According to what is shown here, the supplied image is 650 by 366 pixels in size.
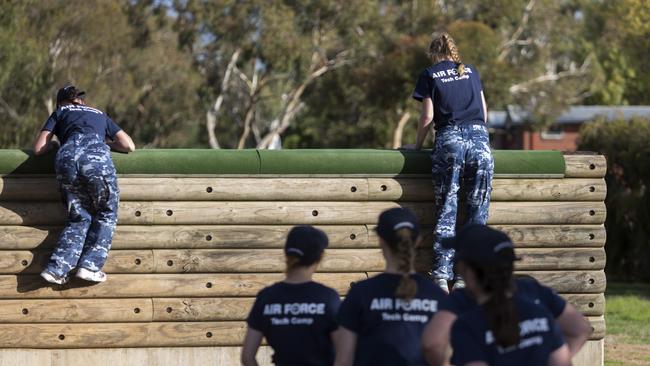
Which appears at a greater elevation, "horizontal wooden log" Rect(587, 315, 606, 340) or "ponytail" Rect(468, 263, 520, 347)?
"ponytail" Rect(468, 263, 520, 347)

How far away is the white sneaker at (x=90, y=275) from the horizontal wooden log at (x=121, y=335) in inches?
14.9

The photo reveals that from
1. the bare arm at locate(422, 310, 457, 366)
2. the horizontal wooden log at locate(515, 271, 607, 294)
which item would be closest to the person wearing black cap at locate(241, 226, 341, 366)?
the bare arm at locate(422, 310, 457, 366)

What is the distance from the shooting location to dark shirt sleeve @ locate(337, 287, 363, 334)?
5.18 m

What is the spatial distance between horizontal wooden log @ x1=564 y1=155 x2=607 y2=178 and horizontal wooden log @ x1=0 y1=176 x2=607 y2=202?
0.28ft

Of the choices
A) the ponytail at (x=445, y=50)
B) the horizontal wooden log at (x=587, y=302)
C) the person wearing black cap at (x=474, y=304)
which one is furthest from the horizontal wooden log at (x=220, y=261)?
the person wearing black cap at (x=474, y=304)

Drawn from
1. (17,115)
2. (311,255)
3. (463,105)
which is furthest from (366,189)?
(17,115)

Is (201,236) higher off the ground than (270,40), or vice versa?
(270,40)

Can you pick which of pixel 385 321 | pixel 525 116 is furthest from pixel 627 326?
pixel 525 116

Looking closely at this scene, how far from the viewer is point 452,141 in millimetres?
8773

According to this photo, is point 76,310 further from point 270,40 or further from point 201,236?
point 270,40

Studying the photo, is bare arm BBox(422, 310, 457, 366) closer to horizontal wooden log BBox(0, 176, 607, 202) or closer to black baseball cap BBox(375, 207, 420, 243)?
black baseball cap BBox(375, 207, 420, 243)

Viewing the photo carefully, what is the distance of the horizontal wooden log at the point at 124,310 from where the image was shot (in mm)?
8766

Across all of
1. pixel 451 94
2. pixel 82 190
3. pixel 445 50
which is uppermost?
pixel 445 50

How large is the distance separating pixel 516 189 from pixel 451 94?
1.02 meters
